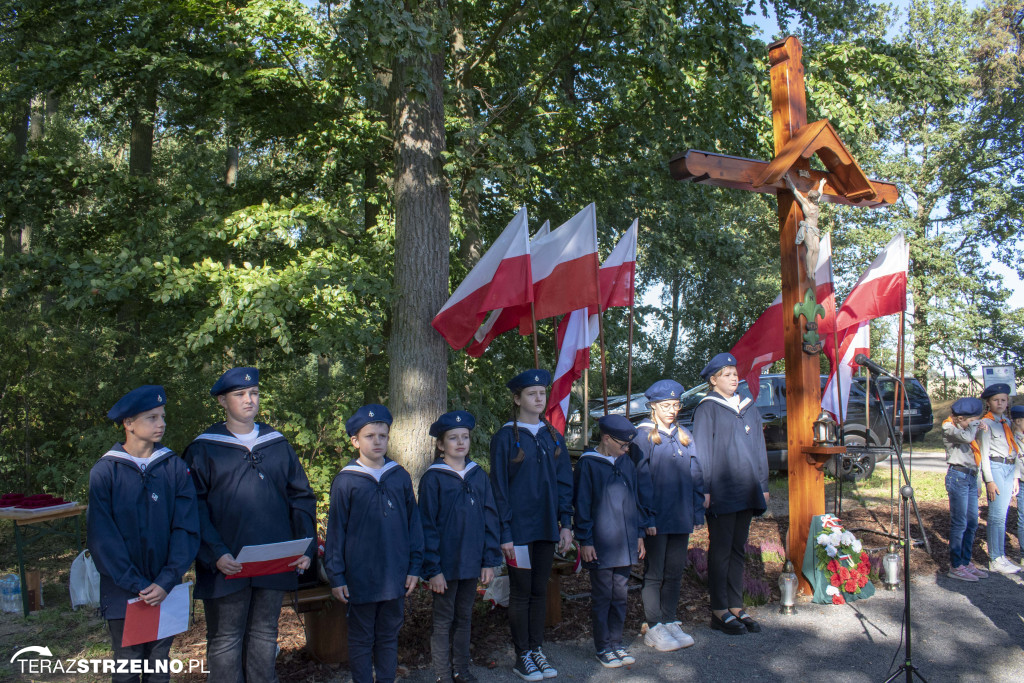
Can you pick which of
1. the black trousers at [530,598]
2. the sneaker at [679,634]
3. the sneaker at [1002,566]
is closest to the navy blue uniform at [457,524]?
the black trousers at [530,598]

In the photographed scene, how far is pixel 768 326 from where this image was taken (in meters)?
7.25

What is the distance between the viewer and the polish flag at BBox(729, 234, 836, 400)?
23.2ft

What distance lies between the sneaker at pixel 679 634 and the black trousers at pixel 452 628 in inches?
63.8

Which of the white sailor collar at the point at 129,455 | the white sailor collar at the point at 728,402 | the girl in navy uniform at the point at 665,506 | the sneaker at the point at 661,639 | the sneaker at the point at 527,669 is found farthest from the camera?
the white sailor collar at the point at 728,402

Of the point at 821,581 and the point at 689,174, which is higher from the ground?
the point at 689,174

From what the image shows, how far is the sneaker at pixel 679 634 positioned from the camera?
524 cm

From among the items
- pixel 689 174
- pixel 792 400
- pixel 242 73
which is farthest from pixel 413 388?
pixel 242 73

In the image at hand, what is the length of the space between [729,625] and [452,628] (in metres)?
2.22

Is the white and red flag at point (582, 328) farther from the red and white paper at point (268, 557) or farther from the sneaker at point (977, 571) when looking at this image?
the sneaker at point (977, 571)

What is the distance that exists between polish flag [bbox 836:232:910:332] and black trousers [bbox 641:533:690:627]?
346cm

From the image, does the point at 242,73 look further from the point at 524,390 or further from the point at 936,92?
the point at 936,92

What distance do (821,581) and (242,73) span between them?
7.96m

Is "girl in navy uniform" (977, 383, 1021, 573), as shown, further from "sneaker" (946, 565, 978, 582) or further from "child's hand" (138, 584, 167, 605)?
"child's hand" (138, 584, 167, 605)

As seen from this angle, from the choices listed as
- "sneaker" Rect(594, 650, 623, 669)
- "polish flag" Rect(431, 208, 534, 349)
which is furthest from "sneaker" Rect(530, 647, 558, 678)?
"polish flag" Rect(431, 208, 534, 349)
